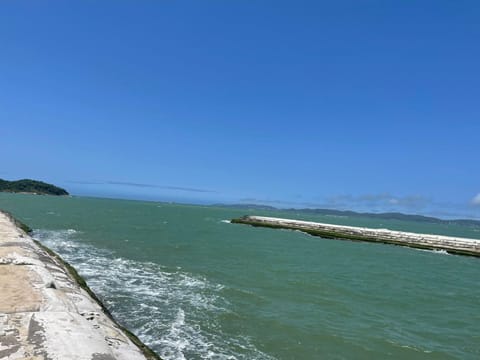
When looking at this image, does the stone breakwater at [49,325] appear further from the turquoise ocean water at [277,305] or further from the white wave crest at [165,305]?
Result: the turquoise ocean water at [277,305]

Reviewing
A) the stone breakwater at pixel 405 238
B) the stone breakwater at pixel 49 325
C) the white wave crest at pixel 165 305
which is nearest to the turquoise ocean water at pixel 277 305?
the white wave crest at pixel 165 305

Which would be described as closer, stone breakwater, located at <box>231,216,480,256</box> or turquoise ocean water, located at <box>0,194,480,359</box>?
turquoise ocean water, located at <box>0,194,480,359</box>

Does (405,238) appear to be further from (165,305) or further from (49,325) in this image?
A: (49,325)

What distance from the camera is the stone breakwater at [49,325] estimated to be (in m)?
6.36

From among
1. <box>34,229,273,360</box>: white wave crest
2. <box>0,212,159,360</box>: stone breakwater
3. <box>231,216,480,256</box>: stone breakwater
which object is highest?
<box>231,216,480,256</box>: stone breakwater

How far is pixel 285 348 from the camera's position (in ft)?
39.3

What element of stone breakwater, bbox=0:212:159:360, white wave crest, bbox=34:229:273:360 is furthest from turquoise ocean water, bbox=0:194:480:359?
stone breakwater, bbox=0:212:159:360

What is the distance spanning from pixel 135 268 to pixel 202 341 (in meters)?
12.2

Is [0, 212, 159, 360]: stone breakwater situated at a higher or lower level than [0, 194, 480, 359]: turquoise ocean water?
higher

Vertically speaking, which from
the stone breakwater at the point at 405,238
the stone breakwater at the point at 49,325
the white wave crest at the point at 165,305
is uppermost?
the stone breakwater at the point at 405,238

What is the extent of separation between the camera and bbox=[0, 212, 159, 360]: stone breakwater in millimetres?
6363

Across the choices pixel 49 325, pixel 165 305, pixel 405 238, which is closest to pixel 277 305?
pixel 165 305

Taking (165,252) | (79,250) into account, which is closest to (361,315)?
(165,252)

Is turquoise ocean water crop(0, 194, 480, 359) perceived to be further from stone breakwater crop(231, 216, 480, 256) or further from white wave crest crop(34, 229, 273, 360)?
stone breakwater crop(231, 216, 480, 256)
